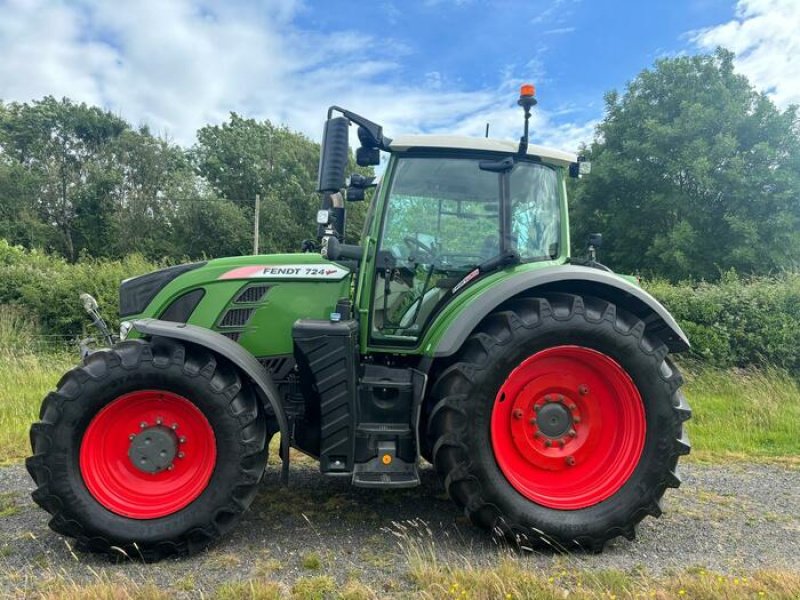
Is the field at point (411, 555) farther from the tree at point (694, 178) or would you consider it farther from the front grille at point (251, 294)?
the tree at point (694, 178)

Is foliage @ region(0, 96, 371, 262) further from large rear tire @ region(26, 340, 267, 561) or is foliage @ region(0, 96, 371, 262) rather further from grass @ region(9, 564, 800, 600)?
grass @ region(9, 564, 800, 600)

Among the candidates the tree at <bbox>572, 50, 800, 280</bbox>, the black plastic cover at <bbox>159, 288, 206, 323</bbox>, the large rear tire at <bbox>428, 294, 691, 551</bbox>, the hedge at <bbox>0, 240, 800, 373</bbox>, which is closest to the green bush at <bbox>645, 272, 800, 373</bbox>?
the hedge at <bbox>0, 240, 800, 373</bbox>

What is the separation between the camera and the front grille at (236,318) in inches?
140

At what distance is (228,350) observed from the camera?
3.05 meters

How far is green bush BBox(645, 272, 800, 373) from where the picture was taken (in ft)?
26.4

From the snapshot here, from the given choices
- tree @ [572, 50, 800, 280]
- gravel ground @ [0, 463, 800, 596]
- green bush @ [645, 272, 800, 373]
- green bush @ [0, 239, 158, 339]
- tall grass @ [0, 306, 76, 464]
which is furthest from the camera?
tree @ [572, 50, 800, 280]

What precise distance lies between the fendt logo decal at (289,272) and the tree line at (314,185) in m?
17.0

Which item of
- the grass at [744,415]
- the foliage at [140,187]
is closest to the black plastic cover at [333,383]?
the grass at [744,415]

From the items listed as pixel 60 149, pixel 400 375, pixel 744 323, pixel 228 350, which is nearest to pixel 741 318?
pixel 744 323

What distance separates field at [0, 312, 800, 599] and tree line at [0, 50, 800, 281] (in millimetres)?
15603

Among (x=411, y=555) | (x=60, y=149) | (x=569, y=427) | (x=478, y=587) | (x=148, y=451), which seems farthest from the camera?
(x=60, y=149)

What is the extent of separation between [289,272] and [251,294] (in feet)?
0.91

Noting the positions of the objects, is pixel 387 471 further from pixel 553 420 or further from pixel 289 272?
pixel 289 272

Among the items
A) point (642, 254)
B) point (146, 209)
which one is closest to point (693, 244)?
point (642, 254)
